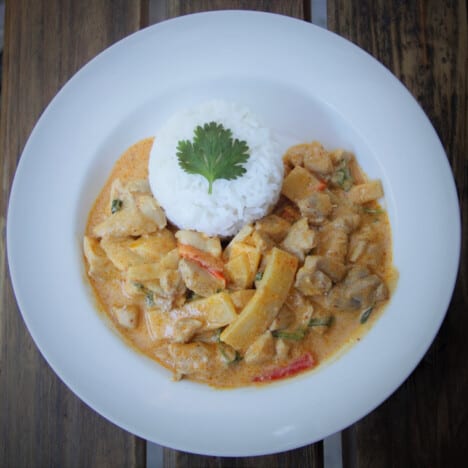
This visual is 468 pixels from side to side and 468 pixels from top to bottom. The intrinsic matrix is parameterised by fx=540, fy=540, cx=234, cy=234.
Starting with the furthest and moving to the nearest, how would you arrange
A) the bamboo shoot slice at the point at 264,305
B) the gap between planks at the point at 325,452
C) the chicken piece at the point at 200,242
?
the gap between planks at the point at 325,452 < the chicken piece at the point at 200,242 < the bamboo shoot slice at the point at 264,305

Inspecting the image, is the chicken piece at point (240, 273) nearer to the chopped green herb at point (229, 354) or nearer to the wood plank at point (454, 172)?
the chopped green herb at point (229, 354)

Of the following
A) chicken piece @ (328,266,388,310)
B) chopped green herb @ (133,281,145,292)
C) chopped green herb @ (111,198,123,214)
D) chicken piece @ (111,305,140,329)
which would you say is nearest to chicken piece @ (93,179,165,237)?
chopped green herb @ (111,198,123,214)

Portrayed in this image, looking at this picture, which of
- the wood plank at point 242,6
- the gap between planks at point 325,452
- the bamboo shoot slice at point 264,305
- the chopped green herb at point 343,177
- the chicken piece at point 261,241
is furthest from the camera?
the gap between planks at point 325,452

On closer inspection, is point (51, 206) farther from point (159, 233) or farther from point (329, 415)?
point (329, 415)

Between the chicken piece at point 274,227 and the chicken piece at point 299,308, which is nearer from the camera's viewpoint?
the chicken piece at point 299,308

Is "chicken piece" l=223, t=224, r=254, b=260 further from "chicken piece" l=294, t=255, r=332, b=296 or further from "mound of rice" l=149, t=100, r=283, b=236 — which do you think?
"chicken piece" l=294, t=255, r=332, b=296

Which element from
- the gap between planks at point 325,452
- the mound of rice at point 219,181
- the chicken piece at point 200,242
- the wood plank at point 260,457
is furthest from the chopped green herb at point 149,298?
the gap between planks at point 325,452

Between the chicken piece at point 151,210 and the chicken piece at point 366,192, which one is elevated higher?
the chicken piece at point 366,192
